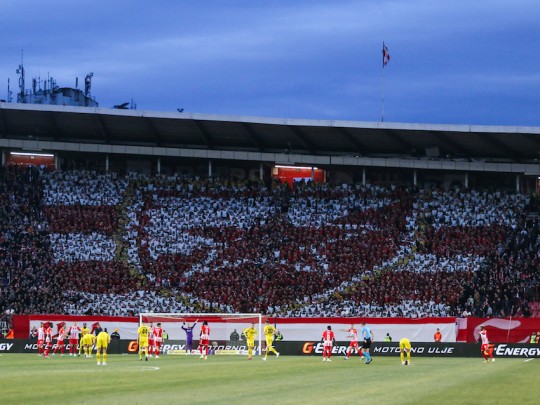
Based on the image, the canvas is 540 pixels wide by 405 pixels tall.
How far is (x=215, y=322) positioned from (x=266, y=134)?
28126mm

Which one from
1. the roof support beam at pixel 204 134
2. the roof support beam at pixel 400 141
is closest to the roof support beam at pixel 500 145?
the roof support beam at pixel 400 141

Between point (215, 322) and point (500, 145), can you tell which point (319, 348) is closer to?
point (215, 322)

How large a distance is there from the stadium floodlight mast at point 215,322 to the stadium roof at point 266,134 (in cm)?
2447

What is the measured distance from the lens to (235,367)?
43.7 m

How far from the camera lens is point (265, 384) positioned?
32125mm

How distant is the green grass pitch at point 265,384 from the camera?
26031mm

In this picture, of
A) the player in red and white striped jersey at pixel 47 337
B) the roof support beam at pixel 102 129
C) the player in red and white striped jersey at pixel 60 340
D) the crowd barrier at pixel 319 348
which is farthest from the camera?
the roof support beam at pixel 102 129

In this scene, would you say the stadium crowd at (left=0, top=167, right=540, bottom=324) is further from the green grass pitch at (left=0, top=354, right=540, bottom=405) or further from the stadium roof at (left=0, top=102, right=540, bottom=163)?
the green grass pitch at (left=0, top=354, right=540, bottom=405)

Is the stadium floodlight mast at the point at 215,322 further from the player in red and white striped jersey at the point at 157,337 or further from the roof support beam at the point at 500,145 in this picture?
the roof support beam at the point at 500,145

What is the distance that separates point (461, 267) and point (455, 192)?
43.4 ft

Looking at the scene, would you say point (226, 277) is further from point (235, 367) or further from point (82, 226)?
point (235, 367)

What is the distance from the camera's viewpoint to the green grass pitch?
26.0 meters

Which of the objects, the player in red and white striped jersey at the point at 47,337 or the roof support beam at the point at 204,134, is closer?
the player in red and white striped jersey at the point at 47,337

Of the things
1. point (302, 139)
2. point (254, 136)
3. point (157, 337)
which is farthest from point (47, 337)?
point (302, 139)
